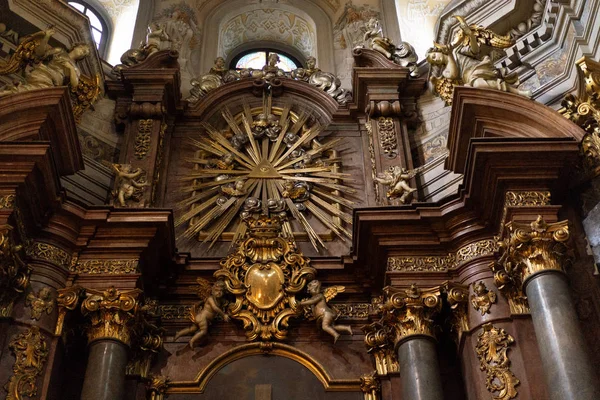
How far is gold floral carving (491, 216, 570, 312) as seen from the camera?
705 centimetres

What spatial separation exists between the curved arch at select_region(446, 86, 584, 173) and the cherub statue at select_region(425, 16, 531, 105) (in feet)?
3.18

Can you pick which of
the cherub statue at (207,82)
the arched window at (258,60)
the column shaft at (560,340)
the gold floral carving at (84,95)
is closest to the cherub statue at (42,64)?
the gold floral carving at (84,95)

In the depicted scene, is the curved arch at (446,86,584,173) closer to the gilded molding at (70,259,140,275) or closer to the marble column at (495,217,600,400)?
the marble column at (495,217,600,400)

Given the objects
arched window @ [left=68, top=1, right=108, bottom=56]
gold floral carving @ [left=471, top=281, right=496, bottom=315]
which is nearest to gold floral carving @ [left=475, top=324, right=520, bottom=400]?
gold floral carving @ [left=471, top=281, right=496, bottom=315]

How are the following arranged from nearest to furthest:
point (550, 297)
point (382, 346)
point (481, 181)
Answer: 1. point (550, 297)
2. point (481, 181)
3. point (382, 346)

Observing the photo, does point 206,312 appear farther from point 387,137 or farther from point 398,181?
point 387,137

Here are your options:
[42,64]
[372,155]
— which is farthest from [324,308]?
[42,64]

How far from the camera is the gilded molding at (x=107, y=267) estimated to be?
7945 mm

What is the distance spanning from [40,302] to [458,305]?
400 centimetres

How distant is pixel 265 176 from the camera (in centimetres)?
984

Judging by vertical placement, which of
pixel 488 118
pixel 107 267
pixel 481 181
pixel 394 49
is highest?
pixel 394 49

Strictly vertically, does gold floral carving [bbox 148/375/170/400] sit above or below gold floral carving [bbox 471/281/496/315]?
below

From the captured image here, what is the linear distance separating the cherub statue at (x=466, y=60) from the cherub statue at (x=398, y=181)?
1.24 m

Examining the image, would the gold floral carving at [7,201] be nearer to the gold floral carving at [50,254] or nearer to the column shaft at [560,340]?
the gold floral carving at [50,254]
